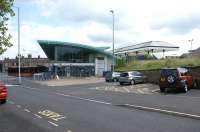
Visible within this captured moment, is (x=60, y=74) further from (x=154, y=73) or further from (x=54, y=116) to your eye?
(x=54, y=116)

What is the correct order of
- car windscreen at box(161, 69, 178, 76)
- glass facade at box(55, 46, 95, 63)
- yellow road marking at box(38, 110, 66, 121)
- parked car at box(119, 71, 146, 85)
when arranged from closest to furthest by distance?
yellow road marking at box(38, 110, 66, 121) → car windscreen at box(161, 69, 178, 76) → parked car at box(119, 71, 146, 85) → glass facade at box(55, 46, 95, 63)

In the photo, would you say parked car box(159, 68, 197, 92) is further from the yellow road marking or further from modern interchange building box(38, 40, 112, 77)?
modern interchange building box(38, 40, 112, 77)

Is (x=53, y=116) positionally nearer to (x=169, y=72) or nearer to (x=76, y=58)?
(x=169, y=72)

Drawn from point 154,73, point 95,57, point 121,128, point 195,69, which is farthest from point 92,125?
point 95,57

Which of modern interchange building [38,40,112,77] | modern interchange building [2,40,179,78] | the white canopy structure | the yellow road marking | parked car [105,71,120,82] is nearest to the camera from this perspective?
the yellow road marking

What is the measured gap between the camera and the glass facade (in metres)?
87.3

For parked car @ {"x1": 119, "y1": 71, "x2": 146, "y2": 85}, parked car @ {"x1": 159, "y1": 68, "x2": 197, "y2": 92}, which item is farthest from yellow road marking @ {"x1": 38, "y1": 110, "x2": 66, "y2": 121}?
parked car @ {"x1": 119, "y1": 71, "x2": 146, "y2": 85}

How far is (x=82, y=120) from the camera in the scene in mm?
13852

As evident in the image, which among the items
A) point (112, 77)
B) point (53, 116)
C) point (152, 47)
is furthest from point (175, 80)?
point (152, 47)

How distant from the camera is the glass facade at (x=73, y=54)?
3438 inches

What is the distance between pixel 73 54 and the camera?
289 feet

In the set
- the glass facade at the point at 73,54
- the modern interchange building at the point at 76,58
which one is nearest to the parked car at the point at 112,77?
the modern interchange building at the point at 76,58

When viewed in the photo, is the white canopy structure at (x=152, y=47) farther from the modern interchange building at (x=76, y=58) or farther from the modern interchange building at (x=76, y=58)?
the modern interchange building at (x=76, y=58)

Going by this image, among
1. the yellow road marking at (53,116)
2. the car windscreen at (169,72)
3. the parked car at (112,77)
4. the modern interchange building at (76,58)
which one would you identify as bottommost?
the yellow road marking at (53,116)
